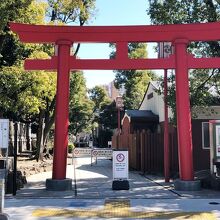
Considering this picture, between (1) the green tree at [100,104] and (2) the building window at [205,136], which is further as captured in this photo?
(1) the green tree at [100,104]

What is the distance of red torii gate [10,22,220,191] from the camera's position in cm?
1420

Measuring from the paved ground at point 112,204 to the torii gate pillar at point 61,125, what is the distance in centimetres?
47

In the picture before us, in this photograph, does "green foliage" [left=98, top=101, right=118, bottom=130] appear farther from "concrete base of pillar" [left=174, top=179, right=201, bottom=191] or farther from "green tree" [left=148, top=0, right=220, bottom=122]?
"concrete base of pillar" [left=174, top=179, right=201, bottom=191]

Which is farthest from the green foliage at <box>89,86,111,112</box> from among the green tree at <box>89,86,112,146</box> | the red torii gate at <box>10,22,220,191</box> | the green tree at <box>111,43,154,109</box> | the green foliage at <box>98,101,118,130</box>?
the red torii gate at <box>10,22,220,191</box>

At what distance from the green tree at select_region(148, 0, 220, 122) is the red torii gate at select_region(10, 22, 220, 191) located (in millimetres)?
3254

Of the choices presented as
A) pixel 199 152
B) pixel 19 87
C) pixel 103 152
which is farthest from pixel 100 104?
pixel 19 87

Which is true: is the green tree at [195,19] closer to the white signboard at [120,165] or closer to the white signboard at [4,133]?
the white signboard at [120,165]

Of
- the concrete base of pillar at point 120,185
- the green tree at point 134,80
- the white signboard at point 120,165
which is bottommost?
the concrete base of pillar at point 120,185

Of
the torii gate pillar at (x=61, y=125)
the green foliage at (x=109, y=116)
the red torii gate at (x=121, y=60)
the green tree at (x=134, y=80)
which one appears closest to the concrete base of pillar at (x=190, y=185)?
the red torii gate at (x=121, y=60)

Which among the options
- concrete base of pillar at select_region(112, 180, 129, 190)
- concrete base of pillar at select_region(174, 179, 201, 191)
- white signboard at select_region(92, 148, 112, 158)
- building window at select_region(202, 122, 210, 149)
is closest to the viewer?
concrete base of pillar at select_region(174, 179, 201, 191)

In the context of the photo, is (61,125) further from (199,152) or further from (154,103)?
(154,103)

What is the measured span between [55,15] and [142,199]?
57.1 feet

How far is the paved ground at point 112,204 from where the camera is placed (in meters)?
9.89

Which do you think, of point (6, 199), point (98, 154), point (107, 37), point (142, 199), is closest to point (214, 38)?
point (107, 37)
